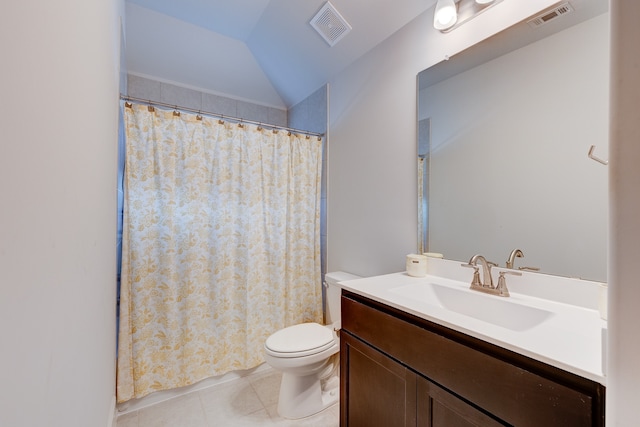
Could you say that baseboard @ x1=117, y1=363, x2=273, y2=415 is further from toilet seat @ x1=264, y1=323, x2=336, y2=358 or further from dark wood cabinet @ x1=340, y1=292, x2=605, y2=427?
dark wood cabinet @ x1=340, y1=292, x2=605, y2=427

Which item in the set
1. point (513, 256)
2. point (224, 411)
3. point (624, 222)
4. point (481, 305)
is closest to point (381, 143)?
point (513, 256)

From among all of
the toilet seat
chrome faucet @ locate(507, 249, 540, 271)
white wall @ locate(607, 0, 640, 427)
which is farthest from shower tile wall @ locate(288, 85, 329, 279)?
white wall @ locate(607, 0, 640, 427)

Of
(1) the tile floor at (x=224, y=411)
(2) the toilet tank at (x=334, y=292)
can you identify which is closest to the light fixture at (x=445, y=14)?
(2) the toilet tank at (x=334, y=292)

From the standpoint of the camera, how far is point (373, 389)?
115 cm

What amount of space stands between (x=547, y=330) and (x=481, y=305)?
0.32 metres

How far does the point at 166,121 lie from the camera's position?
68.9 inches

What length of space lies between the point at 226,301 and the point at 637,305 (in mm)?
2000

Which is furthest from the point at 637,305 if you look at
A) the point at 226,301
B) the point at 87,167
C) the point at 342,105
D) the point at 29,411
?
the point at 342,105

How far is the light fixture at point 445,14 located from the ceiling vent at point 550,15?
36 centimetres

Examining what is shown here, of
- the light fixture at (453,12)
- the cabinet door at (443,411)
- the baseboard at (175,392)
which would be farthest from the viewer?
the baseboard at (175,392)

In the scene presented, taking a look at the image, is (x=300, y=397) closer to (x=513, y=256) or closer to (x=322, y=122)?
(x=513, y=256)

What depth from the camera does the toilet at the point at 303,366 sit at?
1.52 m

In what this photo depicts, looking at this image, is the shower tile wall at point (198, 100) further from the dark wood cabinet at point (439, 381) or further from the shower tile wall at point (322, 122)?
the dark wood cabinet at point (439, 381)

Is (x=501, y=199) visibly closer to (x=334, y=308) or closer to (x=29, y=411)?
(x=334, y=308)
